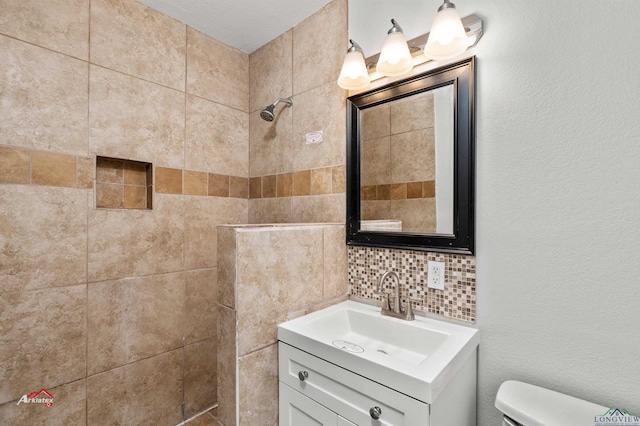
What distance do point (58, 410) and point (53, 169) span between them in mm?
1147

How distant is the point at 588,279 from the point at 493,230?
1.05 ft

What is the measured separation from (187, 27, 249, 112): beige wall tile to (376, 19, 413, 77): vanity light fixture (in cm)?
120

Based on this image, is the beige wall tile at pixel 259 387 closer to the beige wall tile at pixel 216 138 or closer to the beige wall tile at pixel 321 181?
the beige wall tile at pixel 321 181

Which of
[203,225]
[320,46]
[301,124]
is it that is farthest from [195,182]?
[320,46]

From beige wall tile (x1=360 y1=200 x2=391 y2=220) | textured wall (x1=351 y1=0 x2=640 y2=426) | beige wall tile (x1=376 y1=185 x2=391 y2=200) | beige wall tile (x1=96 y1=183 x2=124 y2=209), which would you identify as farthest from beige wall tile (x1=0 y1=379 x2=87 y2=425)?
textured wall (x1=351 y1=0 x2=640 y2=426)

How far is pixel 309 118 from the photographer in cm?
184

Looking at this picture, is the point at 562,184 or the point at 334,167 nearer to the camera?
the point at 562,184

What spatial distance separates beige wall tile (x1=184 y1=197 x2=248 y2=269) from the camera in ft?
6.26

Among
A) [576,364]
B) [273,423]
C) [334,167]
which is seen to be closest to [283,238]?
[334,167]

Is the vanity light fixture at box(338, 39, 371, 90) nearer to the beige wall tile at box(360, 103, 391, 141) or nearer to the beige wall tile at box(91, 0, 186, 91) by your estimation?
the beige wall tile at box(360, 103, 391, 141)

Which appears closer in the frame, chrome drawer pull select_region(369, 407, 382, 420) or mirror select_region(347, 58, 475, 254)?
chrome drawer pull select_region(369, 407, 382, 420)

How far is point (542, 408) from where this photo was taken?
3.06 feet

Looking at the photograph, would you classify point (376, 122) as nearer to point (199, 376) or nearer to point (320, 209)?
point (320, 209)

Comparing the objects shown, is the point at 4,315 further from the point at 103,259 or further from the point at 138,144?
the point at 138,144
